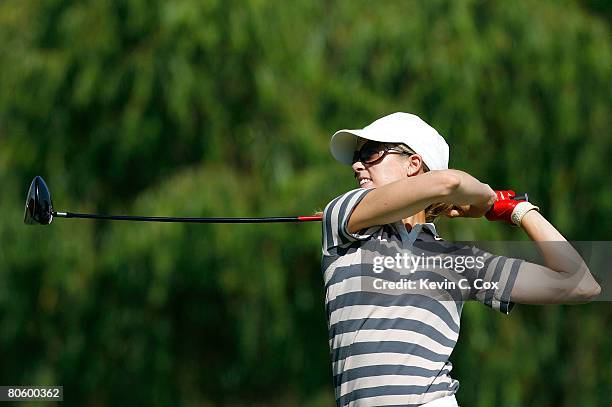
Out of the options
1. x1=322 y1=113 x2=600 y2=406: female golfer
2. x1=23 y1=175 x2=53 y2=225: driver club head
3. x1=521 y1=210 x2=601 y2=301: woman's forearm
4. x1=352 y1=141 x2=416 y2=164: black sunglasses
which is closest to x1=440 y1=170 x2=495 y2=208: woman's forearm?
x1=322 y1=113 x2=600 y2=406: female golfer

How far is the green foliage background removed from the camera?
6.26m

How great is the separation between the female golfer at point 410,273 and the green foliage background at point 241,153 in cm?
350

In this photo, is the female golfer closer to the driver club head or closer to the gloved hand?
the gloved hand

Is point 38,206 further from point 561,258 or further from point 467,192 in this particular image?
point 561,258

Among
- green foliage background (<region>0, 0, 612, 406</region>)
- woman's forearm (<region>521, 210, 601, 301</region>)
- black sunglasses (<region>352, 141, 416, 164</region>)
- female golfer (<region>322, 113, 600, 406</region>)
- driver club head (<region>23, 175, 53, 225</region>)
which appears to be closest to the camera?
female golfer (<region>322, 113, 600, 406</region>)

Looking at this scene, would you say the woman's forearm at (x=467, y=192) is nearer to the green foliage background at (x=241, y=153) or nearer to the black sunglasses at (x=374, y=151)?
the black sunglasses at (x=374, y=151)

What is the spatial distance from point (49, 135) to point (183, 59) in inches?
33.4

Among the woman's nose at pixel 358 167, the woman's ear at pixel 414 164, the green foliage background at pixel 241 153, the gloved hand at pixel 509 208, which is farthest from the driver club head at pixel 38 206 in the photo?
the green foliage background at pixel 241 153

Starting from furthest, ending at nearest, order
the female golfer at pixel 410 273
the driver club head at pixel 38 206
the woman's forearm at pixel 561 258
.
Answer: the driver club head at pixel 38 206
the woman's forearm at pixel 561 258
the female golfer at pixel 410 273

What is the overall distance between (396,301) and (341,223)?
20 cm

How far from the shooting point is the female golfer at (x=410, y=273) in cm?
240

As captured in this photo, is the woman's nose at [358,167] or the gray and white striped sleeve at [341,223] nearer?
the gray and white striped sleeve at [341,223]

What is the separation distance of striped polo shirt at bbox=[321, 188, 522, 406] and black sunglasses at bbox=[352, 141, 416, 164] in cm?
16

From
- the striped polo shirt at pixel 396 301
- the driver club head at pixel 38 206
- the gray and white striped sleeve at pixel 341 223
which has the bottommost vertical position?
the striped polo shirt at pixel 396 301
